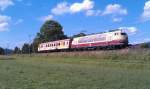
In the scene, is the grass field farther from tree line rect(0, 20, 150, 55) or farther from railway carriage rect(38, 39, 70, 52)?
tree line rect(0, 20, 150, 55)

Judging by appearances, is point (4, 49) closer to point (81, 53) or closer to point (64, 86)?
point (81, 53)

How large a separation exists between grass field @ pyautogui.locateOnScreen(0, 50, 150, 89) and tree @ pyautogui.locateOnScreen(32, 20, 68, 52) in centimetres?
6485

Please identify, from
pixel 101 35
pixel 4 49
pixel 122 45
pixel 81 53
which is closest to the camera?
A: pixel 122 45

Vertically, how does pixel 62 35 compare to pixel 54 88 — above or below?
above

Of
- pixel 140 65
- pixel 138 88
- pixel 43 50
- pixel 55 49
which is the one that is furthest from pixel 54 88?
pixel 43 50

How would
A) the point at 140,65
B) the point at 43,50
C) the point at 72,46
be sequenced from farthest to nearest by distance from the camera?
the point at 43,50 < the point at 72,46 < the point at 140,65

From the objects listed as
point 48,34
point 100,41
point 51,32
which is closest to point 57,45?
point 100,41

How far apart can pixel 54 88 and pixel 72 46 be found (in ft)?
184

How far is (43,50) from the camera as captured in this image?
9875 cm

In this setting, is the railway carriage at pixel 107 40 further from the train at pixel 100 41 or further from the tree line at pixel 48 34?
the tree line at pixel 48 34

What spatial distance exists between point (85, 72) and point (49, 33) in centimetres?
11638

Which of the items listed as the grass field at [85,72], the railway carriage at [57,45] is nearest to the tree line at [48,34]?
the railway carriage at [57,45]

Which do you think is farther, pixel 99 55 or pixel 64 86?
pixel 99 55

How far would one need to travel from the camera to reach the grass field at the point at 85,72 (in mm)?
19000
